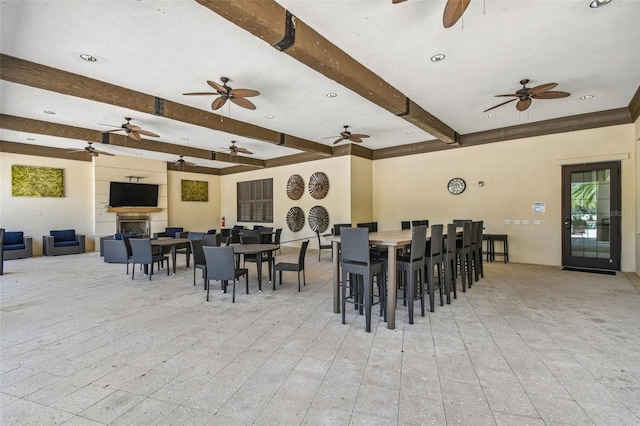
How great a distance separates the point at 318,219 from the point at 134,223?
645cm

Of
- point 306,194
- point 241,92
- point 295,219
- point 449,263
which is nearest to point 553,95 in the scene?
point 449,263

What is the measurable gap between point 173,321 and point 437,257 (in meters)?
3.36

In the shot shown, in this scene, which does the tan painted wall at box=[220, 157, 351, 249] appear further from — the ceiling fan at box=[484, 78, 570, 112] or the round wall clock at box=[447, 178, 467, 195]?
the ceiling fan at box=[484, 78, 570, 112]

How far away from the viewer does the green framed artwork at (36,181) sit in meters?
8.13

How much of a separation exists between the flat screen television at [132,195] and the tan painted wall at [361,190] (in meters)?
7.07

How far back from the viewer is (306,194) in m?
9.66

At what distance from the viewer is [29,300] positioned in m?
4.23

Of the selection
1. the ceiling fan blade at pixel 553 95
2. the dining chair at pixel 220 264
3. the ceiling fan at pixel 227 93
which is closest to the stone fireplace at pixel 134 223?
the dining chair at pixel 220 264

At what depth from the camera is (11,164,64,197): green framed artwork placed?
813cm

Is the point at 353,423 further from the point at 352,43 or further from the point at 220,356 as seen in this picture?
the point at 352,43

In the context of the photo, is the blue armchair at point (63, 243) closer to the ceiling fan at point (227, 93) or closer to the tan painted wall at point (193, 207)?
the tan painted wall at point (193, 207)

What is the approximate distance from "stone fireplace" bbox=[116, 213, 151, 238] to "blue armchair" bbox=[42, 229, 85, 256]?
3.76 ft

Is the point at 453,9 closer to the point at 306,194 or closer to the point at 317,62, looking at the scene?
the point at 317,62

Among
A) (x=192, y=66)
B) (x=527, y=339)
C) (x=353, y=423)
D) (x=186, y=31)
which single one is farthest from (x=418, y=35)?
(x=353, y=423)
